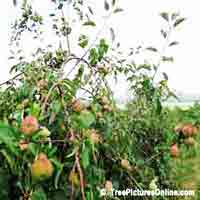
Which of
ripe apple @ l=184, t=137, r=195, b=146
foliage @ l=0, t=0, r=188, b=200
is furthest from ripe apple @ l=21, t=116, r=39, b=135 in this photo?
ripe apple @ l=184, t=137, r=195, b=146

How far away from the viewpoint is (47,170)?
83cm

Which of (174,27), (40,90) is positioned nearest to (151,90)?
(174,27)

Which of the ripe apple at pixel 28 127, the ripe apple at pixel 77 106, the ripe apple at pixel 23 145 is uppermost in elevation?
the ripe apple at pixel 77 106

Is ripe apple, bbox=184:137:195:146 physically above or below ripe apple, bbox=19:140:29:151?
below

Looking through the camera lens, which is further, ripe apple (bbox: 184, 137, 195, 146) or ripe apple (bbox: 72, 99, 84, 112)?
ripe apple (bbox: 184, 137, 195, 146)

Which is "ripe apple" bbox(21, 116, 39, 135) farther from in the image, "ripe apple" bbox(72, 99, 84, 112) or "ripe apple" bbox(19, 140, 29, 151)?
"ripe apple" bbox(72, 99, 84, 112)

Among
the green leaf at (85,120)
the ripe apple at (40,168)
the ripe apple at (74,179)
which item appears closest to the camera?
the ripe apple at (40,168)

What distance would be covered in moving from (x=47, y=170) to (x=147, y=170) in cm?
135

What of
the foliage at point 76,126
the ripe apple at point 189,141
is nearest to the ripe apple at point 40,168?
the foliage at point 76,126

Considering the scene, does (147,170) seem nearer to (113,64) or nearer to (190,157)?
(113,64)

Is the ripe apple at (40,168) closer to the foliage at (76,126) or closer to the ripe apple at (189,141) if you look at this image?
the foliage at (76,126)

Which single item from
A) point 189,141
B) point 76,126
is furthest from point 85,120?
point 189,141

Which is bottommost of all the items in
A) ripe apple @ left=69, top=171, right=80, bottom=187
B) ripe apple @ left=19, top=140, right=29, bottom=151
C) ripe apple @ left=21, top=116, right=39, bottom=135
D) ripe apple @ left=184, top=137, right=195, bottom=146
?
ripe apple @ left=69, top=171, right=80, bottom=187

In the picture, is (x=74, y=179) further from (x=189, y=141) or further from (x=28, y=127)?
(x=189, y=141)
